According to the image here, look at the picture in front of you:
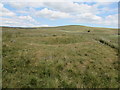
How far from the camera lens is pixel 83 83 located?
6676 millimetres

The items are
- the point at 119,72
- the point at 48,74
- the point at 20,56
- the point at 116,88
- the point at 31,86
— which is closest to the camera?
the point at 31,86

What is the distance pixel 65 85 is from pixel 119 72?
511 cm

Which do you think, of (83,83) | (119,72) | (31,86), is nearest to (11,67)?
(31,86)

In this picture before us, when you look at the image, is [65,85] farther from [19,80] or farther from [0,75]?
[0,75]

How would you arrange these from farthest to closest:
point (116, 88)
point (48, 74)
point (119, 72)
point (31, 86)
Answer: point (119, 72) < point (48, 74) < point (116, 88) < point (31, 86)

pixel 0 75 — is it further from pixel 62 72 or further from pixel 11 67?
pixel 62 72

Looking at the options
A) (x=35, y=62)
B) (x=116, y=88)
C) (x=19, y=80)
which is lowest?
(x=116, y=88)

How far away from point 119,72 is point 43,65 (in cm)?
629

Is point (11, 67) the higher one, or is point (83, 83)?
point (11, 67)

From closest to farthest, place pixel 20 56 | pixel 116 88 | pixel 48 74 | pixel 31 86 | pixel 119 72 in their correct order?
pixel 31 86
pixel 116 88
pixel 48 74
pixel 119 72
pixel 20 56

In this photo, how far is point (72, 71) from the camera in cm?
798

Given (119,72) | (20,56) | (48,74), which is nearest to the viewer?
(48,74)

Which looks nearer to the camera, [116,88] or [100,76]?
[116,88]

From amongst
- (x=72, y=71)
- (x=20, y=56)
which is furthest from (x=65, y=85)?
(x=20, y=56)
